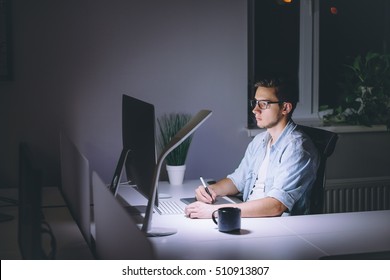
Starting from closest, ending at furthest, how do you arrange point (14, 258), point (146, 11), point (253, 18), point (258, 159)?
point (14, 258), point (258, 159), point (146, 11), point (253, 18)

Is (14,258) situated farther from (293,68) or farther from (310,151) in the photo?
(293,68)

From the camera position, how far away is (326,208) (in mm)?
3756

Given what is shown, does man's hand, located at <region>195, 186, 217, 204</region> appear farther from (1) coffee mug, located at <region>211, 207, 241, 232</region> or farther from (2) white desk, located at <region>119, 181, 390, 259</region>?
(1) coffee mug, located at <region>211, 207, 241, 232</region>

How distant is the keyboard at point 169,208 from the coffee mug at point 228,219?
1.22 feet

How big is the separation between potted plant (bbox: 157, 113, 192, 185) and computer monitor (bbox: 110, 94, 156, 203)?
56 centimetres

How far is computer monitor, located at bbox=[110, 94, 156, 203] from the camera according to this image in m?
2.25

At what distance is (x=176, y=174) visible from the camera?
10.5 ft

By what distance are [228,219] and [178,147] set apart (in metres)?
1.06

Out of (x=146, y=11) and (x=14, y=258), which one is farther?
(x=146, y=11)

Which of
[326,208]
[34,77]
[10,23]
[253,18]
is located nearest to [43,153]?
[34,77]

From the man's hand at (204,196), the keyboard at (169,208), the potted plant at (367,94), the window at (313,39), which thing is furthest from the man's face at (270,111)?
the potted plant at (367,94)

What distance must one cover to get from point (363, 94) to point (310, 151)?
4.12ft

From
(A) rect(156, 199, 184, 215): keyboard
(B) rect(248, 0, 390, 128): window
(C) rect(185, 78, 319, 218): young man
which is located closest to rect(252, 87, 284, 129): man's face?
(C) rect(185, 78, 319, 218): young man

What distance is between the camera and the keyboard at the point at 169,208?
2592 millimetres
